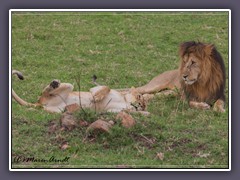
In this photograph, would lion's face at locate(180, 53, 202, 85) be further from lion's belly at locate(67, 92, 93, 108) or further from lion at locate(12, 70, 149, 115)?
lion's belly at locate(67, 92, 93, 108)

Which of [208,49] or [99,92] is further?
[208,49]

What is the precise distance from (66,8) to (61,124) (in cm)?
129

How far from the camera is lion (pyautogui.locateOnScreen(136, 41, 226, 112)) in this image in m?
11.8

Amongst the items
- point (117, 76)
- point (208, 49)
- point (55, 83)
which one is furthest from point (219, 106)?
point (55, 83)

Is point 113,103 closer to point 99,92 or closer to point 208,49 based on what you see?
point 99,92

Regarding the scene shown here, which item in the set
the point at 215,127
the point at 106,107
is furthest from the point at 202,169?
the point at 106,107

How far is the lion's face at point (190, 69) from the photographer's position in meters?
11.8

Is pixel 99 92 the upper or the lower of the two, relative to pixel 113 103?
upper

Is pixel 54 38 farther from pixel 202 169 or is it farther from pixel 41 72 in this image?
pixel 202 169

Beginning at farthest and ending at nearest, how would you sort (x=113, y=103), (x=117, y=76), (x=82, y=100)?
(x=117, y=76), (x=113, y=103), (x=82, y=100)

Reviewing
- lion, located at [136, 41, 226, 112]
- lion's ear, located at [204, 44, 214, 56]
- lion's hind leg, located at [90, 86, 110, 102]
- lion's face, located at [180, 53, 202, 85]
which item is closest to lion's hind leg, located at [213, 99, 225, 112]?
lion, located at [136, 41, 226, 112]

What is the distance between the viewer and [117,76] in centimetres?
1296

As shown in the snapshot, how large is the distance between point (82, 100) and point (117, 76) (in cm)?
152

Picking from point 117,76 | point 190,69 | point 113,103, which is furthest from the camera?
point 117,76
